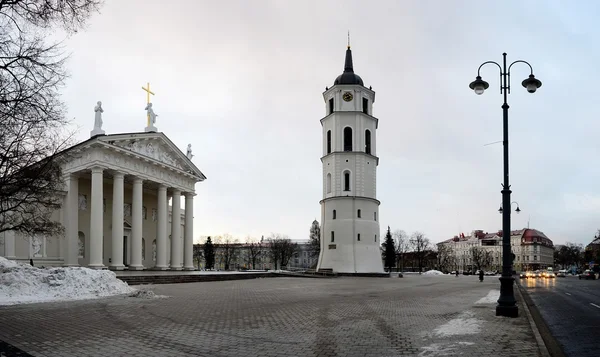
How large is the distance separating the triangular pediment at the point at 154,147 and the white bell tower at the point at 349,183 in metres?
19.2

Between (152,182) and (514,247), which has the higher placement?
(152,182)

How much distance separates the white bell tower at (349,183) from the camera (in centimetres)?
6222

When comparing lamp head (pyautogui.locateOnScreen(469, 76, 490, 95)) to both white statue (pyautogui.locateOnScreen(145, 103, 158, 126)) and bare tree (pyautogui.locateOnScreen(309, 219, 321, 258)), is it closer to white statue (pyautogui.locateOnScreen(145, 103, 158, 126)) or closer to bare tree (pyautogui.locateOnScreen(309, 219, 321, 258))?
white statue (pyautogui.locateOnScreen(145, 103, 158, 126))

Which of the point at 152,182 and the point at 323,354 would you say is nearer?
the point at 323,354

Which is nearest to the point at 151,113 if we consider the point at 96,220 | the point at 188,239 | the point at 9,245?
the point at 188,239

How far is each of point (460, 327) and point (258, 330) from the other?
4979 millimetres

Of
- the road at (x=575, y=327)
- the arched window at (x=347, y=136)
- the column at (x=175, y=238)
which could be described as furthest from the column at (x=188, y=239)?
the road at (x=575, y=327)

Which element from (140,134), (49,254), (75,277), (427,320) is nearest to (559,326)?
(427,320)

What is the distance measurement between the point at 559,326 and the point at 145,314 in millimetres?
11607

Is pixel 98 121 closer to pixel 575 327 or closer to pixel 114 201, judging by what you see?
pixel 114 201

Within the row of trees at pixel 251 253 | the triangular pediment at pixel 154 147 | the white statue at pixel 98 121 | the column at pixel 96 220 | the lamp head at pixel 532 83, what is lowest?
the row of trees at pixel 251 253

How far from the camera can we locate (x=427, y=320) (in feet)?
45.5

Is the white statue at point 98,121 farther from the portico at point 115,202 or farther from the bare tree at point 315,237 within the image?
the bare tree at point 315,237

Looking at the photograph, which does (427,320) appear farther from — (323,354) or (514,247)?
(514,247)
